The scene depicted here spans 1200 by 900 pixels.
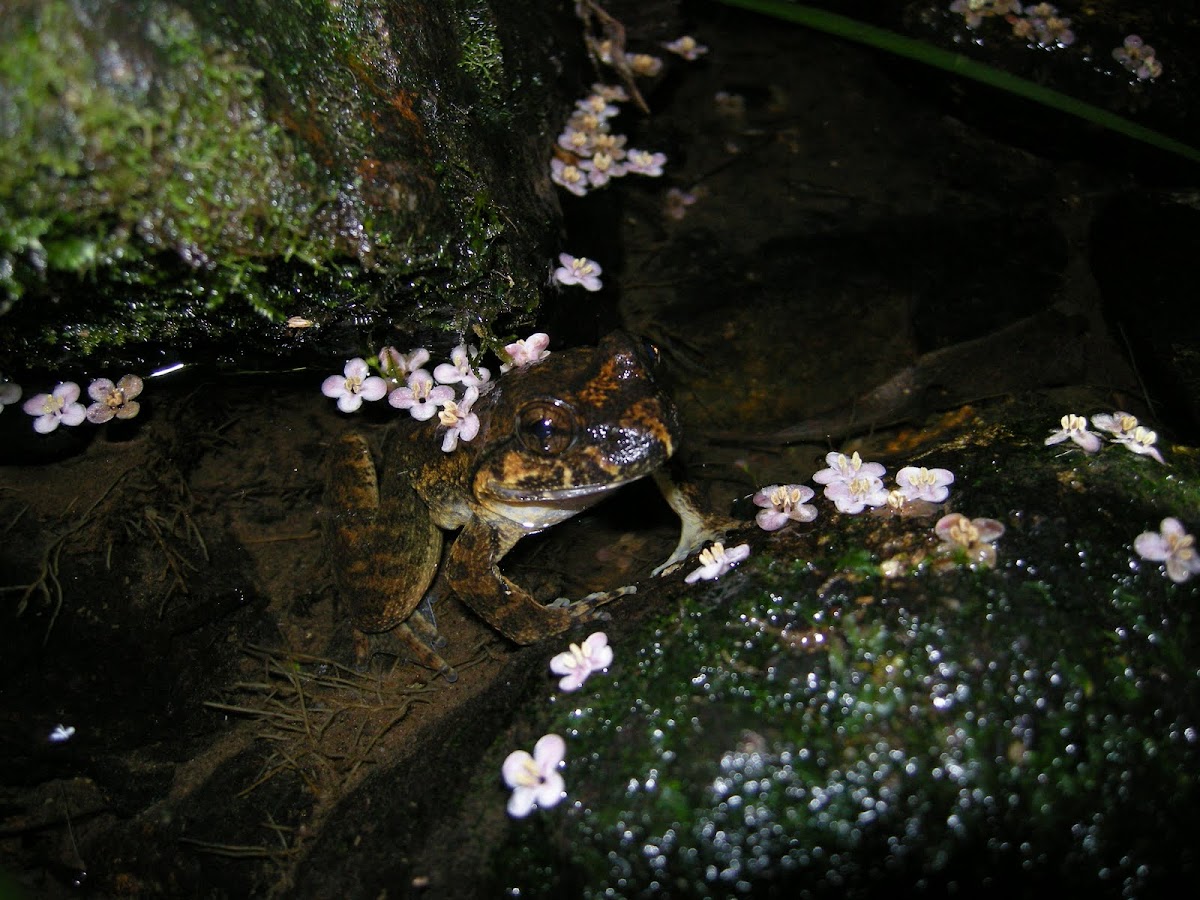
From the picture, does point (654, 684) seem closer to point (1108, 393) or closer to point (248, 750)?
point (248, 750)

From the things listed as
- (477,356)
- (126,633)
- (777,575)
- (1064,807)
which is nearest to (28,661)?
(126,633)

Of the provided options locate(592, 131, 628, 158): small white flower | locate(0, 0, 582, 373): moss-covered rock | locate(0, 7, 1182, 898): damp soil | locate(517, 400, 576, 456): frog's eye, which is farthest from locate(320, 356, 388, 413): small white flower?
locate(592, 131, 628, 158): small white flower

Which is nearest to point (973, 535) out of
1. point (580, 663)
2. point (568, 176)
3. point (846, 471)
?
point (846, 471)

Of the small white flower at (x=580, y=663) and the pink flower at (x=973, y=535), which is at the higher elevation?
the pink flower at (x=973, y=535)

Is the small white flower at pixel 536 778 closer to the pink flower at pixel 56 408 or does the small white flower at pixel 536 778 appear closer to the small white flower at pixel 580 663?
the small white flower at pixel 580 663

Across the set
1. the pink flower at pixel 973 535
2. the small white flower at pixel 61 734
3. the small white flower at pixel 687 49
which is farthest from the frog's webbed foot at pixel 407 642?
the small white flower at pixel 687 49

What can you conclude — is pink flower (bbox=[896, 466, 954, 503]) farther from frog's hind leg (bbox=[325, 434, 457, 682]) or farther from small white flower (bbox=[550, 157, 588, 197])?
small white flower (bbox=[550, 157, 588, 197])
